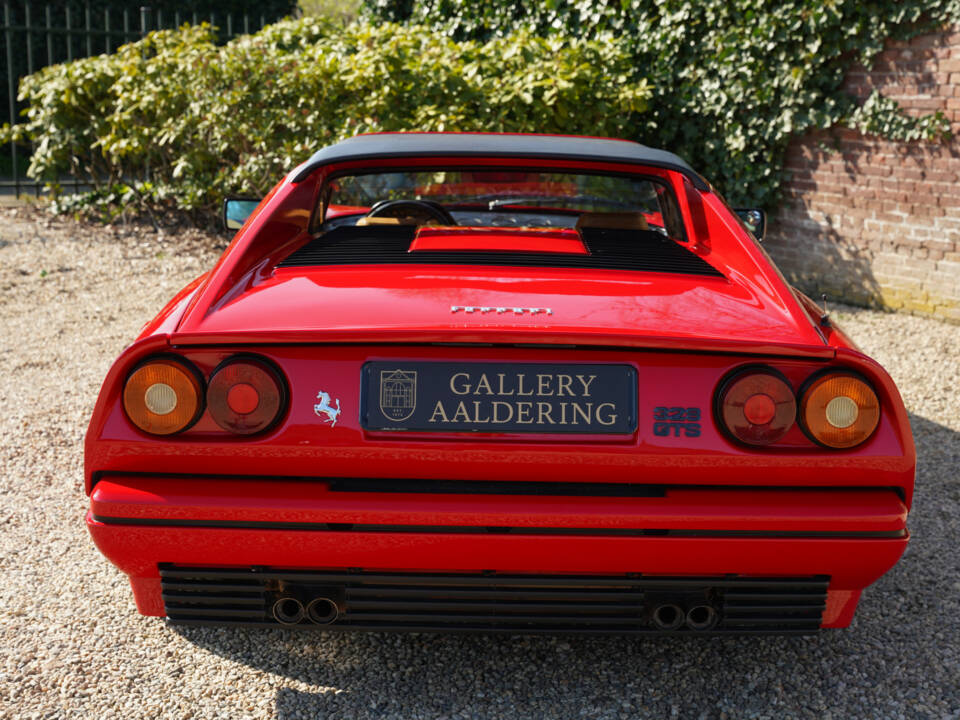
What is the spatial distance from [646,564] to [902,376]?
420cm

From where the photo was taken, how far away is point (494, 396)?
211 cm

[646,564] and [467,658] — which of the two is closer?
[646,564]

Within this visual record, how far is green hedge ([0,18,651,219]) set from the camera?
25.4ft

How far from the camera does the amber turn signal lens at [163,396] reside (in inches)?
83.7

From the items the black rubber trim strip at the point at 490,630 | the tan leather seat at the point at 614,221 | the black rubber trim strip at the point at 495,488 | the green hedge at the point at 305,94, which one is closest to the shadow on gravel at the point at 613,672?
the black rubber trim strip at the point at 490,630

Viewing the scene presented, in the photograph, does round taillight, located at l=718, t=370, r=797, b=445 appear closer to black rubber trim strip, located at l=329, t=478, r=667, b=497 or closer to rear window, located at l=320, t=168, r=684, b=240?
black rubber trim strip, located at l=329, t=478, r=667, b=497

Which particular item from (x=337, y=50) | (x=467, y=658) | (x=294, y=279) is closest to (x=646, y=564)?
(x=467, y=658)

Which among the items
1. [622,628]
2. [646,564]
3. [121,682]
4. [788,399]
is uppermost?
[788,399]

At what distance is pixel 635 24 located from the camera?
8.37m

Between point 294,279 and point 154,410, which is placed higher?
point 294,279

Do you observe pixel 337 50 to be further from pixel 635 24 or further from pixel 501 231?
pixel 501 231

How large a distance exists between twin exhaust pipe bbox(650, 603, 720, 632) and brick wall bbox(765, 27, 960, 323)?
18.1 ft

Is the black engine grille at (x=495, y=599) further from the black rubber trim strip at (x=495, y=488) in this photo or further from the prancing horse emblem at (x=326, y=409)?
the prancing horse emblem at (x=326, y=409)

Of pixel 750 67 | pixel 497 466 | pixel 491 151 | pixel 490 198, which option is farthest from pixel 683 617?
pixel 750 67
